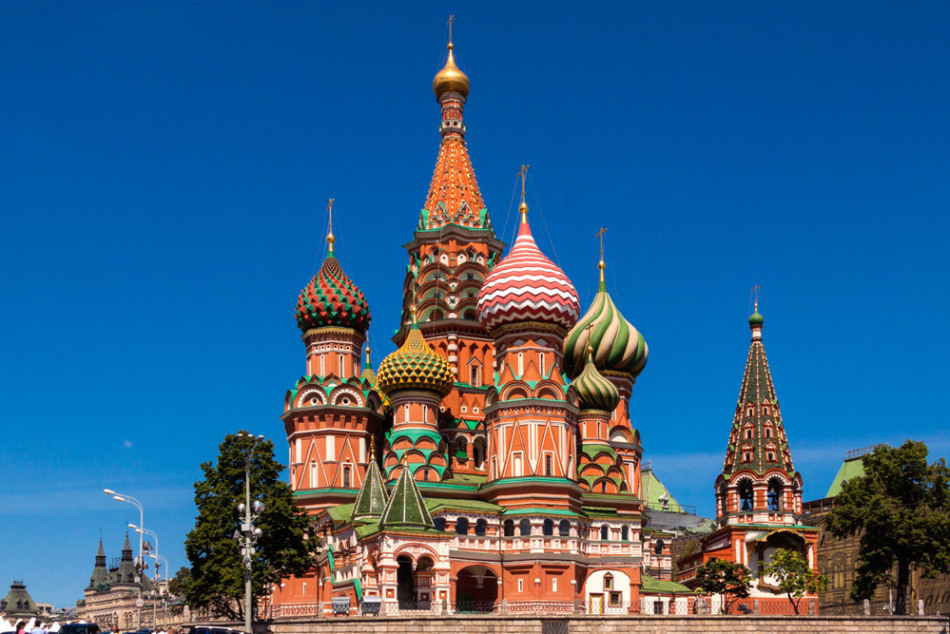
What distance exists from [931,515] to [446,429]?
22.5 metres

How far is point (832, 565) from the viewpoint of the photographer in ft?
234

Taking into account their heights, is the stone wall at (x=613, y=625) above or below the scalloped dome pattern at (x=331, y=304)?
below

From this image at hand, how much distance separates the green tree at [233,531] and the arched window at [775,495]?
87.9 feet

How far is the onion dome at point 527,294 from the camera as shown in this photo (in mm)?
53844

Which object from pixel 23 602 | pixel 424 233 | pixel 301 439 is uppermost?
pixel 424 233

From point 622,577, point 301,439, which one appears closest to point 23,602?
point 301,439

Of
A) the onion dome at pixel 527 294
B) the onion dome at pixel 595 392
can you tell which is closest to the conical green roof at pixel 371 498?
the onion dome at pixel 527 294

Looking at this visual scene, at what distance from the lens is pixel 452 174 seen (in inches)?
2511

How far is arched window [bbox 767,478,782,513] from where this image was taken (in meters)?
61.0

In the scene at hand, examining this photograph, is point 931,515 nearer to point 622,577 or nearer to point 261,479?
point 622,577

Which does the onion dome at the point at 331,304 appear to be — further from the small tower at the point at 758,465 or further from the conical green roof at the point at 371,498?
the small tower at the point at 758,465

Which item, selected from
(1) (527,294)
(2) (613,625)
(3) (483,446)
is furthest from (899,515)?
(3) (483,446)

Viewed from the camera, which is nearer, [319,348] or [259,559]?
[259,559]

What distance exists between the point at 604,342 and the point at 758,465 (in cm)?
1000
